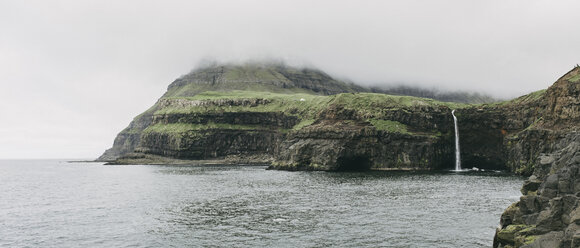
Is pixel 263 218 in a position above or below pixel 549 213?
below

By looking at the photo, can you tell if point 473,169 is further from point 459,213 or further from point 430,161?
point 459,213

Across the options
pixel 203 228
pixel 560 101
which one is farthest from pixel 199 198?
pixel 560 101

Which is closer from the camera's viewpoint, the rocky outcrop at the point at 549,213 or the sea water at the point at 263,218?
the rocky outcrop at the point at 549,213

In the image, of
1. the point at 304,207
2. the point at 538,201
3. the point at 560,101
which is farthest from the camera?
the point at 560,101

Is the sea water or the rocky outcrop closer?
the rocky outcrop

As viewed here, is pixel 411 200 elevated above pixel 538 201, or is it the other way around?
pixel 538 201

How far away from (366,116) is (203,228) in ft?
399

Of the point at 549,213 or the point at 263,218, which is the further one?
the point at 263,218

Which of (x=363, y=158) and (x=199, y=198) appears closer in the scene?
(x=199, y=198)

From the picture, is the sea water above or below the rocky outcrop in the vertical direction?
below

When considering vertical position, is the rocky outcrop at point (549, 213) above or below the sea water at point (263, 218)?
above

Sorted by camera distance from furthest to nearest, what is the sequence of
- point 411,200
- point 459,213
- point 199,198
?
point 199,198 → point 411,200 → point 459,213

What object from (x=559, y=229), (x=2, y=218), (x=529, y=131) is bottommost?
(x=2, y=218)

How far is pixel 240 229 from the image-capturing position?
148 feet
